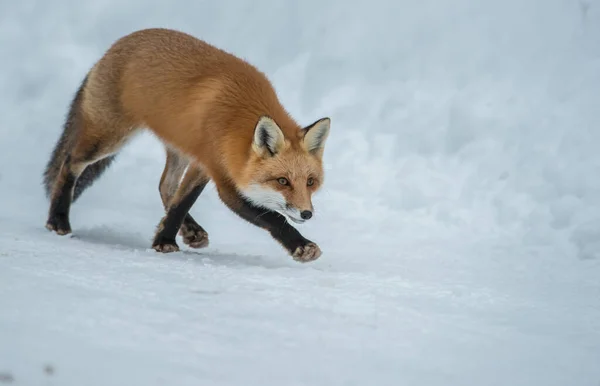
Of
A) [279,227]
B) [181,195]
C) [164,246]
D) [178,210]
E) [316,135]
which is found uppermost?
[316,135]

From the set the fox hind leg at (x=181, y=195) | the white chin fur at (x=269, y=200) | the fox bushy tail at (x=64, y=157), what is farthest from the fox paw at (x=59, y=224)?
the white chin fur at (x=269, y=200)

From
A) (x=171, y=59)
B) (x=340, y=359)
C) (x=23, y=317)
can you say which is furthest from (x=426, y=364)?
(x=171, y=59)

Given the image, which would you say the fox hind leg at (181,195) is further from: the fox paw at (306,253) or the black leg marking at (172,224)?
the fox paw at (306,253)

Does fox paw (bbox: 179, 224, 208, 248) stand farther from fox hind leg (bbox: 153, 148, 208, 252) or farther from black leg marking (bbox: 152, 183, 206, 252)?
black leg marking (bbox: 152, 183, 206, 252)

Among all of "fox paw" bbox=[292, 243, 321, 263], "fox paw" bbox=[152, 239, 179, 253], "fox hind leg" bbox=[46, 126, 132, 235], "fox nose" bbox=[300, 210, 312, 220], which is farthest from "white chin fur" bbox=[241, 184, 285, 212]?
"fox hind leg" bbox=[46, 126, 132, 235]

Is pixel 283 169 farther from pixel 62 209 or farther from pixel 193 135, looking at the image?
pixel 62 209

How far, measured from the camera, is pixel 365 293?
3.59m

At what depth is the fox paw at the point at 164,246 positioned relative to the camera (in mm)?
4941

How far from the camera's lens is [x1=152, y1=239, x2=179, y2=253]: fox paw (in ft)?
16.2

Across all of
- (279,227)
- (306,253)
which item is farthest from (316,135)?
(306,253)

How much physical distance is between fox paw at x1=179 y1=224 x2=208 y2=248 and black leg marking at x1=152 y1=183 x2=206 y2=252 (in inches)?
11.3

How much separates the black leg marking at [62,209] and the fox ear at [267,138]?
192cm

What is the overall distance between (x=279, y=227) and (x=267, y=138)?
0.60m

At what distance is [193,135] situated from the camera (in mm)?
4770
